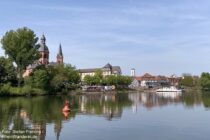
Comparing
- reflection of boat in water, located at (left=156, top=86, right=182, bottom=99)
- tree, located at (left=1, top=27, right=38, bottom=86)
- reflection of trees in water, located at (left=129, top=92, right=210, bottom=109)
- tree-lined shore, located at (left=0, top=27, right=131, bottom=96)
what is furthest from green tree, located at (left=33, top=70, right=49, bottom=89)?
reflection of boat in water, located at (left=156, top=86, right=182, bottom=99)

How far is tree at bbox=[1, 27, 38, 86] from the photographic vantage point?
8519 centimetres

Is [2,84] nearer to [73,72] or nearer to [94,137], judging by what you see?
[73,72]

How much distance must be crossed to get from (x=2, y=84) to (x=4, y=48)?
9003 mm

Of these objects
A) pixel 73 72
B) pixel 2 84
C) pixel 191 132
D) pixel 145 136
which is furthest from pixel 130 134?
pixel 73 72

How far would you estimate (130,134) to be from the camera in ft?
95.1

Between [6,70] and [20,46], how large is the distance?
8.26 m

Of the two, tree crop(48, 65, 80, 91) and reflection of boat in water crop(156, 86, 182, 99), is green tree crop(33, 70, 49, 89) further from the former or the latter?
reflection of boat in water crop(156, 86, 182, 99)

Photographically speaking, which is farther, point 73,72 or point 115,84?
point 115,84

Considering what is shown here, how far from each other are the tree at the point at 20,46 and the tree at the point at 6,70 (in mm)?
2252

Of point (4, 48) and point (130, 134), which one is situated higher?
point (4, 48)

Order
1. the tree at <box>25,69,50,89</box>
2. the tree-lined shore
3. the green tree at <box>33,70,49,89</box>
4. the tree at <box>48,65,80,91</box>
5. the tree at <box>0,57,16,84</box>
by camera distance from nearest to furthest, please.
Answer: the tree-lined shore
the tree at <box>0,57,16,84</box>
the tree at <box>25,69,50,89</box>
the green tree at <box>33,70,49,89</box>
the tree at <box>48,65,80,91</box>

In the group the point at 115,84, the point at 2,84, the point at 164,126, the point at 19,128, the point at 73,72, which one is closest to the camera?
the point at 19,128

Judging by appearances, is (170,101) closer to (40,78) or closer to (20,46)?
(40,78)

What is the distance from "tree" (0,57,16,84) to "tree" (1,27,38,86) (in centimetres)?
225
